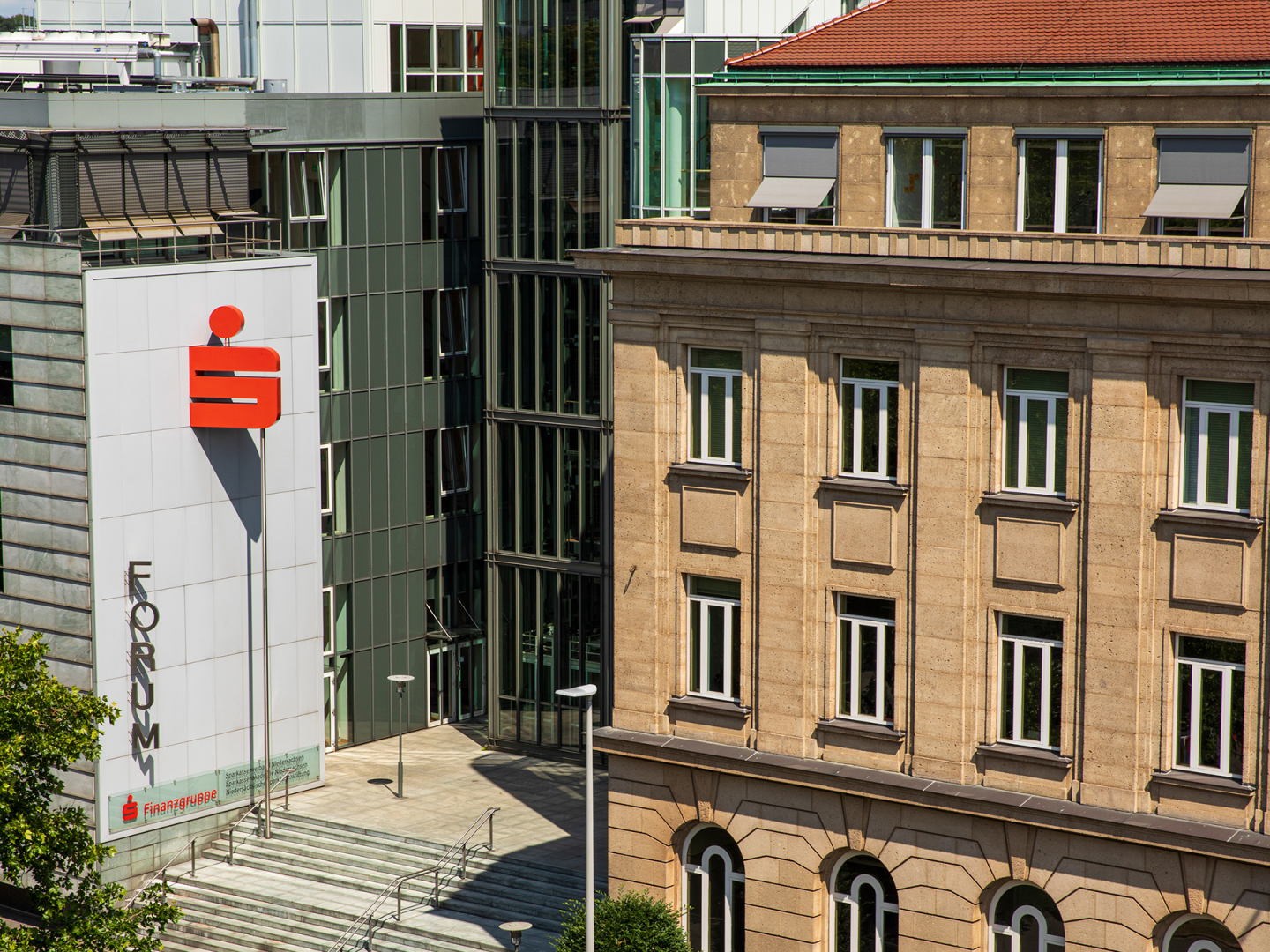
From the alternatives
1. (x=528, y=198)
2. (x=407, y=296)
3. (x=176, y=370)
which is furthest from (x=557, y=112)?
(x=176, y=370)

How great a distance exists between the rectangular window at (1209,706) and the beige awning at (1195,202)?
8.56 metres

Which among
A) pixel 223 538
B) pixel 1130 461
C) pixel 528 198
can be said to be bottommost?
pixel 223 538

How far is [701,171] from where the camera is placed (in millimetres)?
52281

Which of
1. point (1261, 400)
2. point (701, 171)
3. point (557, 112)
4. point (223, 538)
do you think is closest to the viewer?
point (1261, 400)

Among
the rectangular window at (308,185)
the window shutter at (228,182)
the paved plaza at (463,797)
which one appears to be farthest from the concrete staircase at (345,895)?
the rectangular window at (308,185)

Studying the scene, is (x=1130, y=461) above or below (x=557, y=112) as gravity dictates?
below

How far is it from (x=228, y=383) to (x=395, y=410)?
11258 millimetres

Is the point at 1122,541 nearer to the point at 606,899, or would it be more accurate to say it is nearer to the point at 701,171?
the point at 606,899

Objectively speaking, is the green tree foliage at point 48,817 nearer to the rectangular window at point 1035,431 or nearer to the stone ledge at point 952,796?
the stone ledge at point 952,796

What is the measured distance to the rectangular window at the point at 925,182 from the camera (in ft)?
136

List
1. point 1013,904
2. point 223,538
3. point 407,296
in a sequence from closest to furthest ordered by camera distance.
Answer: point 1013,904 < point 223,538 < point 407,296

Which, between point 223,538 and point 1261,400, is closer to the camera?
point 1261,400

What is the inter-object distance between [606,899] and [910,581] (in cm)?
1075

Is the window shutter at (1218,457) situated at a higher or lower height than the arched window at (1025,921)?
higher
